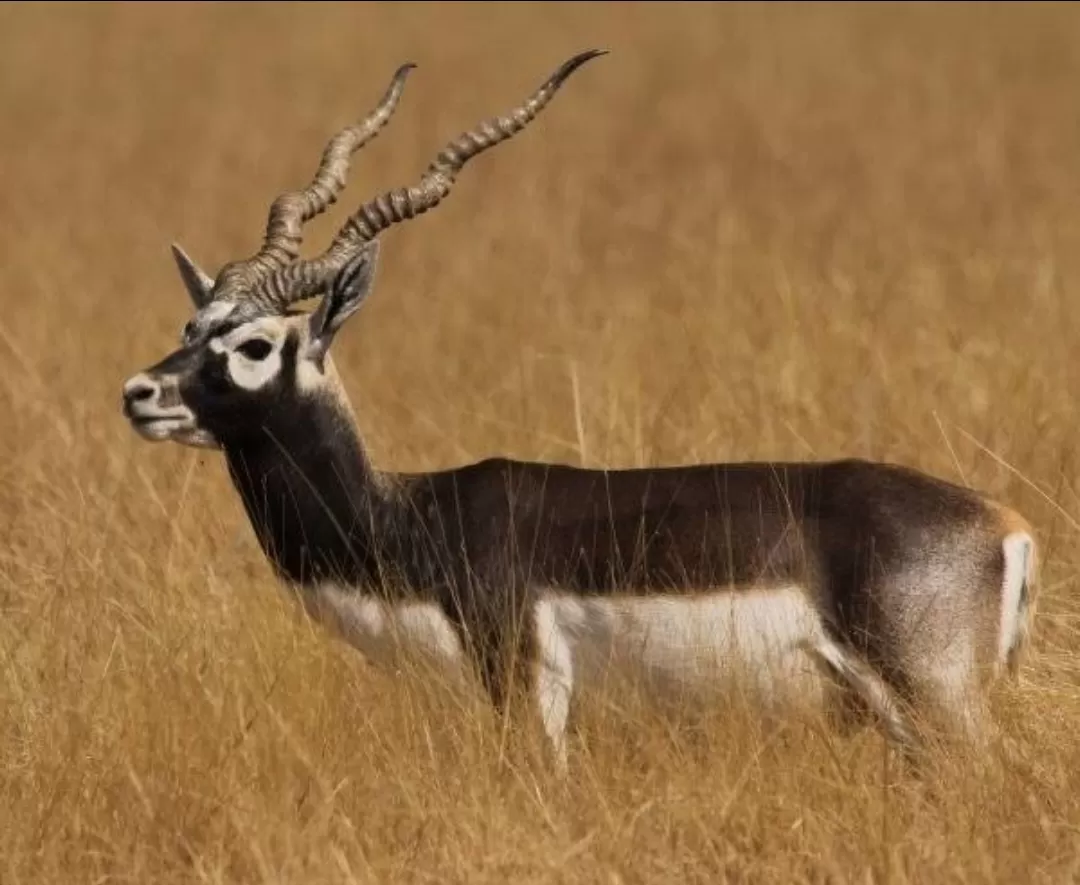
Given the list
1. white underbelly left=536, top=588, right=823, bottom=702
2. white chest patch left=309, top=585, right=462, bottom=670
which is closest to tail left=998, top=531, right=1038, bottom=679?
white underbelly left=536, top=588, right=823, bottom=702

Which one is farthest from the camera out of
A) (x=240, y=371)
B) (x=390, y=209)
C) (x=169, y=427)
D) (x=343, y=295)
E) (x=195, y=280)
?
(x=195, y=280)

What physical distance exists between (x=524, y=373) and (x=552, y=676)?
4.27 meters

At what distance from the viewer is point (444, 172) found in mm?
6875

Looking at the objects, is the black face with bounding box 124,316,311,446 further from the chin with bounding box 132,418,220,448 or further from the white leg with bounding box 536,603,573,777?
the white leg with bounding box 536,603,573,777

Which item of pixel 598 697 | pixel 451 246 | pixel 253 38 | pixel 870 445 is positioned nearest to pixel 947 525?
pixel 598 697

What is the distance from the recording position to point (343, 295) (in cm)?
665

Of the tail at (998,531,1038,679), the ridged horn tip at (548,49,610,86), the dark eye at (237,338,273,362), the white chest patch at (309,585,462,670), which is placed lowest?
the tail at (998,531,1038,679)

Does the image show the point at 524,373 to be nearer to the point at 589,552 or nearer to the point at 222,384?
the point at 222,384

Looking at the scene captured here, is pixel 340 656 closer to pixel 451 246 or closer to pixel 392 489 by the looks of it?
pixel 392 489

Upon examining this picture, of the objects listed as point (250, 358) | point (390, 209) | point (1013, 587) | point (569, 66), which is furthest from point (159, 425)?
point (1013, 587)

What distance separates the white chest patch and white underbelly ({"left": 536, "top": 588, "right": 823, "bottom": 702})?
0.25m

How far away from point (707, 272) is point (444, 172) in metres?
5.63

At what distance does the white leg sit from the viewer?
20.2 ft

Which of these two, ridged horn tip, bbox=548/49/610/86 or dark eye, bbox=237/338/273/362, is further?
ridged horn tip, bbox=548/49/610/86
